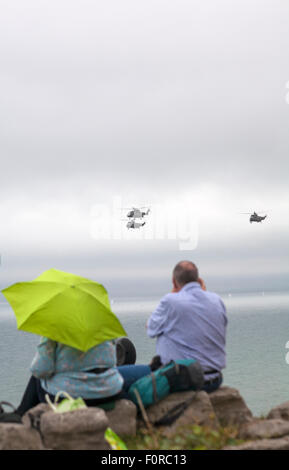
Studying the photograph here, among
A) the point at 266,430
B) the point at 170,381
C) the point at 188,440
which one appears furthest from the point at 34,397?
the point at 266,430

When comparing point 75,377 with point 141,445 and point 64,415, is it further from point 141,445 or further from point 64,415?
point 141,445

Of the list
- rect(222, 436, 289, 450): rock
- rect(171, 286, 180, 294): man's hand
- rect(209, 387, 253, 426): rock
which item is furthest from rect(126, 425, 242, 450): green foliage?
rect(171, 286, 180, 294): man's hand

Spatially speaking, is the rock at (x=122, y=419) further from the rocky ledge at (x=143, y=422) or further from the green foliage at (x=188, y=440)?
the green foliage at (x=188, y=440)

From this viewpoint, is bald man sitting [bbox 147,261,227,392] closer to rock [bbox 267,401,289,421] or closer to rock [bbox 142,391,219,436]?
rock [bbox 142,391,219,436]

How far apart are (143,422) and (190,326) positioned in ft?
4.40

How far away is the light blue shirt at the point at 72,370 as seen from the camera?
702 centimetres

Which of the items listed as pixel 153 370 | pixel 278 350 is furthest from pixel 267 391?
pixel 278 350

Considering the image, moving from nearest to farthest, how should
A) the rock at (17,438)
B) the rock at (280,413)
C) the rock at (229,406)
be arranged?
the rock at (17,438) → the rock at (229,406) → the rock at (280,413)

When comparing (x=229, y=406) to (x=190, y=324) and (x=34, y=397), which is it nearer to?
(x=190, y=324)

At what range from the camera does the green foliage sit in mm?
6801

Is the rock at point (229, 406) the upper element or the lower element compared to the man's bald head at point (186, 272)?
lower

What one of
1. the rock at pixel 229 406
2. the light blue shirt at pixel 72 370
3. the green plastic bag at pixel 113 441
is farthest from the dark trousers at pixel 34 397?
the rock at pixel 229 406

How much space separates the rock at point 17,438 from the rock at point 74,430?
0.53 ft
